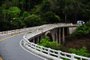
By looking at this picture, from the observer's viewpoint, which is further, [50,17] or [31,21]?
[50,17]

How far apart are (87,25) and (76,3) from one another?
56.5 feet

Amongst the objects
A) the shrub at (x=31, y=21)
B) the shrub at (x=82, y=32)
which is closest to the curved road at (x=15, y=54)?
the shrub at (x=31, y=21)

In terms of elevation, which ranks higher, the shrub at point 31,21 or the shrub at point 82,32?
the shrub at point 31,21

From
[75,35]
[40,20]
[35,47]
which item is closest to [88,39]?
[75,35]

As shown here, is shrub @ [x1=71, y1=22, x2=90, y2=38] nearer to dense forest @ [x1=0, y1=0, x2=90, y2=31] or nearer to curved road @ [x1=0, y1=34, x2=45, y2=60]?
dense forest @ [x1=0, y1=0, x2=90, y2=31]

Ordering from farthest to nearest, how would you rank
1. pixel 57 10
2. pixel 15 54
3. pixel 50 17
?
pixel 57 10
pixel 50 17
pixel 15 54

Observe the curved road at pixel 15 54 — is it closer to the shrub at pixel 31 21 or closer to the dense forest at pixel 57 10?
the shrub at pixel 31 21

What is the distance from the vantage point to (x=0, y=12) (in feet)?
346

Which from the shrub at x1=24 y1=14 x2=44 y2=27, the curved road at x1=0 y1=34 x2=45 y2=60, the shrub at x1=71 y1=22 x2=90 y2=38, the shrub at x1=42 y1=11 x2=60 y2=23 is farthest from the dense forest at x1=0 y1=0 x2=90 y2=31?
the curved road at x1=0 y1=34 x2=45 y2=60

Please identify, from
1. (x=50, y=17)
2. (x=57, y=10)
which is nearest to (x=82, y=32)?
(x=50, y=17)

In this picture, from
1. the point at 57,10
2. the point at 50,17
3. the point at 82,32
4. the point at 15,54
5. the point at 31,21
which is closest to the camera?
the point at 15,54

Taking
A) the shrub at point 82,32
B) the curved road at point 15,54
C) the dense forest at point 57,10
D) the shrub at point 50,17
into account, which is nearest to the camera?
the curved road at point 15,54

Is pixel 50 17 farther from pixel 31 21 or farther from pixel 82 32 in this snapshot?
pixel 82 32

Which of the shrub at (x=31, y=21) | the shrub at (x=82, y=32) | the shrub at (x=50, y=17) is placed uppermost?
the shrub at (x=31, y=21)
